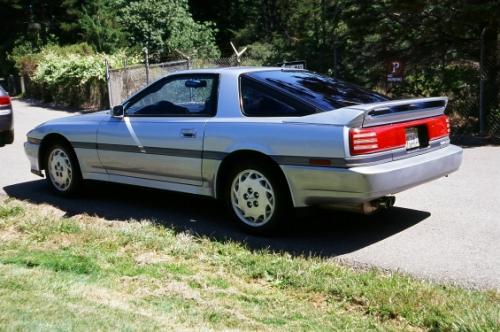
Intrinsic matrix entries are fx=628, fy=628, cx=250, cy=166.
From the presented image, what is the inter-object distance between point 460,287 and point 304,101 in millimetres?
2172

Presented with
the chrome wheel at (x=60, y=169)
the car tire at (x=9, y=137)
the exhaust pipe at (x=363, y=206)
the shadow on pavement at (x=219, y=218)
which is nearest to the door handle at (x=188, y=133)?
the shadow on pavement at (x=219, y=218)

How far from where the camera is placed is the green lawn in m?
3.80

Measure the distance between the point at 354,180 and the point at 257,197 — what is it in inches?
41.8

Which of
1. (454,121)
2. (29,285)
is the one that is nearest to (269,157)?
(29,285)

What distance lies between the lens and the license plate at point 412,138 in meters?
5.76

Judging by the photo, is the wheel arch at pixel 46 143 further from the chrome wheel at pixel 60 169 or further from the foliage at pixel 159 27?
the foliage at pixel 159 27

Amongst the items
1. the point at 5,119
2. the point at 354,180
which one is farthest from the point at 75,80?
the point at 354,180

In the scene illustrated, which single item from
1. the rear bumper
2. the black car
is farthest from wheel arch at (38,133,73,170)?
the black car

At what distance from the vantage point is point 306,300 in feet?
14.1

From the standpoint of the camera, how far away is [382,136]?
543cm

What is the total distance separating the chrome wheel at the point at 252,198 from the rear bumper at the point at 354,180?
12.0 inches

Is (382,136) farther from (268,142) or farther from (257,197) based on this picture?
(257,197)

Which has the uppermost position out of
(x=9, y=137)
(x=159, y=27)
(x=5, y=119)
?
(x=159, y=27)

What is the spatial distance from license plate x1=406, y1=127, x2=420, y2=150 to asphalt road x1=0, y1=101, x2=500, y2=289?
0.84 meters
